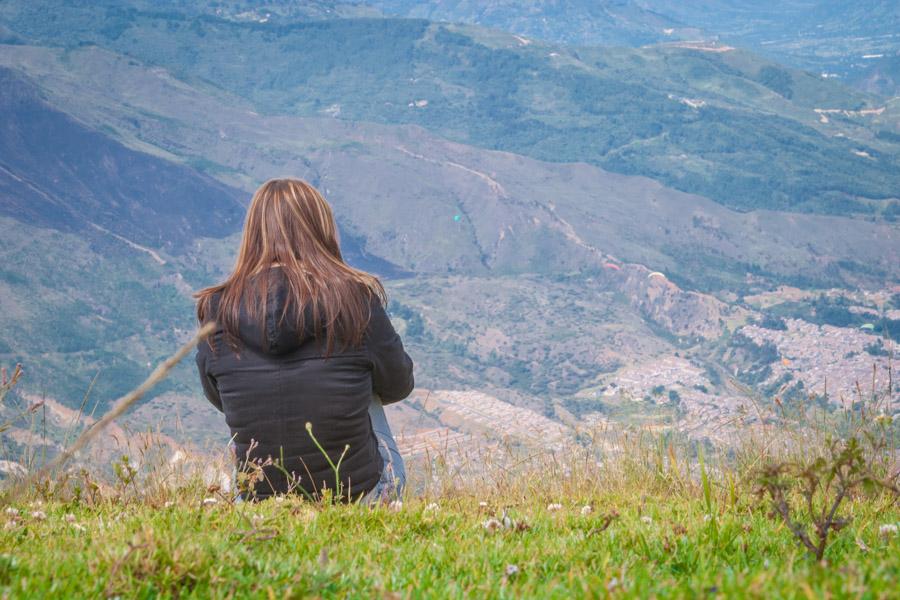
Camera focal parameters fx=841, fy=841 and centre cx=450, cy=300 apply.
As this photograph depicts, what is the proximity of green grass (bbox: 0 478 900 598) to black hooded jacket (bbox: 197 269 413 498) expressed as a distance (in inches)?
14.3

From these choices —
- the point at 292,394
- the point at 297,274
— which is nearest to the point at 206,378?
the point at 292,394

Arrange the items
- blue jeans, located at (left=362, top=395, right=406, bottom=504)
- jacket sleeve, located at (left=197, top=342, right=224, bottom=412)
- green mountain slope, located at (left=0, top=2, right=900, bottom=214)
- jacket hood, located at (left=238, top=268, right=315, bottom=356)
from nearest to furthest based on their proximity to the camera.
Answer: jacket hood, located at (left=238, top=268, right=315, bottom=356) → jacket sleeve, located at (left=197, top=342, right=224, bottom=412) → blue jeans, located at (left=362, top=395, right=406, bottom=504) → green mountain slope, located at (left=0, top=2, right=900, bottom=214)

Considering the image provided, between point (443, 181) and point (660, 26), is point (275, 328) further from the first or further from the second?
point (660, 26)

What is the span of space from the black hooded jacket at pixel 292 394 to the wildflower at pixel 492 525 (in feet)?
2.63

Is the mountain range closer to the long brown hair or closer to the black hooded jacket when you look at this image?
the long brown hair

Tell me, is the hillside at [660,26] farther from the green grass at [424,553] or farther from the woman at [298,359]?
the green grass at [424,553]

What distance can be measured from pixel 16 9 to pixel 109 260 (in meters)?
78.1

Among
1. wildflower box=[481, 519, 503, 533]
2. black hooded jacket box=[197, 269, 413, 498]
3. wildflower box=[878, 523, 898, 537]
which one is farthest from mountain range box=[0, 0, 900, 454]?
wildflower box=[878, 523, 898, 537]

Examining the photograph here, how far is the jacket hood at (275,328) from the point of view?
2.63 m

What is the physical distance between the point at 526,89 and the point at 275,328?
462ft

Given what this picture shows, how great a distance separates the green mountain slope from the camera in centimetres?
11844

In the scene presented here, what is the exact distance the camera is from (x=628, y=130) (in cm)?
12762

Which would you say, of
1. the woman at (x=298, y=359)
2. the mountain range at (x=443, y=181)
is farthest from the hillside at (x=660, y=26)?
the woman at (x=298, y=359)

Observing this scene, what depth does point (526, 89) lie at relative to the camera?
5453 inches
